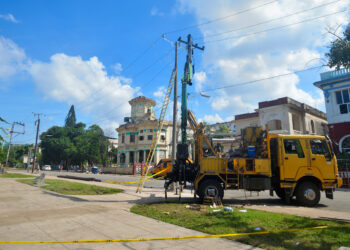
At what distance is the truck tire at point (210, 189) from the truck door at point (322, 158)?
403 centimetres

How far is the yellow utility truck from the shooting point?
942 cm

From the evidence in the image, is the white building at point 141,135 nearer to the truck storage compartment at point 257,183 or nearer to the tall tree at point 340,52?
the truck storage compartment at point 257,183

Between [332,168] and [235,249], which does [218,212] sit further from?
[332,168]

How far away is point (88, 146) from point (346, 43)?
2307 inches

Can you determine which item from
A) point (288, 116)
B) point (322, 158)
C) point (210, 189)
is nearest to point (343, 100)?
point (288, 116)

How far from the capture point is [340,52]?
22.6 feet

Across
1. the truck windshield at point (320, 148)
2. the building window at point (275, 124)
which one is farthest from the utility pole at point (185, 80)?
the building window at point (275, 124)

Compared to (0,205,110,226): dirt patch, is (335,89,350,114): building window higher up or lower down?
higher up

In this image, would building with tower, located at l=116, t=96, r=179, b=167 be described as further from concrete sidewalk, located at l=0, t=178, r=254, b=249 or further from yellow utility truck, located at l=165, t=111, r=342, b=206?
concrete sidewalk, located at l=0, t=178, r=254, b=249

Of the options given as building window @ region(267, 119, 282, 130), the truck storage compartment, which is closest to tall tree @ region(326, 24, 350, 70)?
the truck storage compartment

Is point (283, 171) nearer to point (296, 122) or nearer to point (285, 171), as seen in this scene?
point (285, 171)

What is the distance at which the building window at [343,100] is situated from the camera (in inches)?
840

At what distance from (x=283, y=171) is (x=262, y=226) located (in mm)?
4419

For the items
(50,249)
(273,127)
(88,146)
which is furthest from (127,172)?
(50,249)
